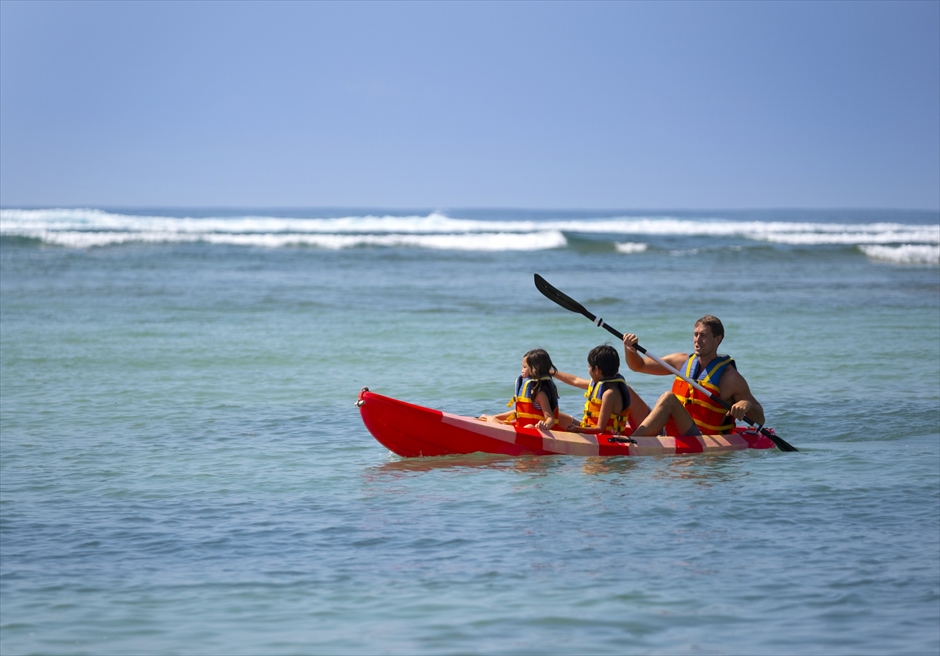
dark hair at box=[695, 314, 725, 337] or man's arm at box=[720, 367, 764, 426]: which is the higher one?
dark hair at box=[695, 314, 725, 337]

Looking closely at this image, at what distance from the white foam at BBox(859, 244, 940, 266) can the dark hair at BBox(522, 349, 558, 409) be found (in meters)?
30.2

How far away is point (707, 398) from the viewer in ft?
26.5

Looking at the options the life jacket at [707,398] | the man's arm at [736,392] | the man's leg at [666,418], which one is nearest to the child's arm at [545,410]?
the man's leg at [666,418]

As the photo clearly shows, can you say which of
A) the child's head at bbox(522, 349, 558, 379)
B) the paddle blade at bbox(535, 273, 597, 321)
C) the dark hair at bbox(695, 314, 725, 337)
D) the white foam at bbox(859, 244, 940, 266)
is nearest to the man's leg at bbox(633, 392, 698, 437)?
the dark hair at bbox(695, 314, 725, 337)

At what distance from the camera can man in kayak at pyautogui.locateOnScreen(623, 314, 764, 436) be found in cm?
788

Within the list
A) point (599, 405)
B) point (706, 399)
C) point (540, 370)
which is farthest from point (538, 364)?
point (706, 399)

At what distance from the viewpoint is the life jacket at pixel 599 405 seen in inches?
313

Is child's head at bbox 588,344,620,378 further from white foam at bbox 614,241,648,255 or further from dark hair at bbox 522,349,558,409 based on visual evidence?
white foam at bbox 614,241,648,255

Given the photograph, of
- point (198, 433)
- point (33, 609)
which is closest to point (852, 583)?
point (33, 609)

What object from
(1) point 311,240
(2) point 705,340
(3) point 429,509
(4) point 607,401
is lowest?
(3) point 429,509

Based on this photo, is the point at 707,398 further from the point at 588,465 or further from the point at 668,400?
the point at 588,465

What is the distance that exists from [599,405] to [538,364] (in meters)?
0.62

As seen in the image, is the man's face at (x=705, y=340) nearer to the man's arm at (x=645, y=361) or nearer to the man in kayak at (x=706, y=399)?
the man in kayak at (x=706, y=399)

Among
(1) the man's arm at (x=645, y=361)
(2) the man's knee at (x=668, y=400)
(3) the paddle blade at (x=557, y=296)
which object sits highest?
(3) the paddle blade at (x=557, y=296)
